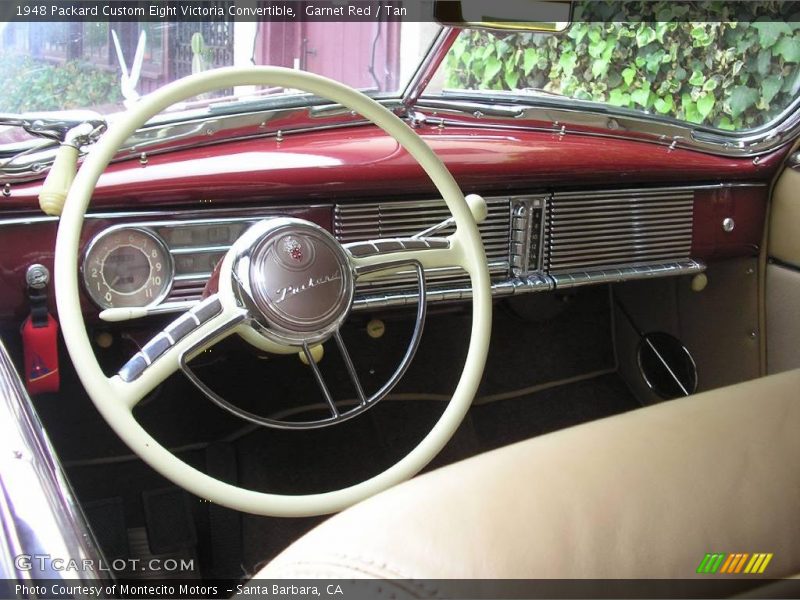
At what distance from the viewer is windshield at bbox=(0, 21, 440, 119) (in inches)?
56.8

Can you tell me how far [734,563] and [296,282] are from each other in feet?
2.30

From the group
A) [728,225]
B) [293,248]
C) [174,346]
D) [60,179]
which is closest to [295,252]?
[293,248]

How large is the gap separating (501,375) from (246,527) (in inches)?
33.8

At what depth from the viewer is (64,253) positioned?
1014 millimetres

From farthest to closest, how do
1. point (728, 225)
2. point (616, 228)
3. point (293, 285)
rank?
1. point (728, 225)
2. point (616, 228)
3. point (293, 285)

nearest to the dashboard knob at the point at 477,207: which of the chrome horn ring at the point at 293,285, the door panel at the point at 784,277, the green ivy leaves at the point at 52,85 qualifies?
the chrome horn ring at the point at 293,285

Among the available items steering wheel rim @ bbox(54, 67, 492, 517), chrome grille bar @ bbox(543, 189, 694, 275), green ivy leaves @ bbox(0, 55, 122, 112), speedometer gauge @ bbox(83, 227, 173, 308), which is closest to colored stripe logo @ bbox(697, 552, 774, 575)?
steering wheel rim @ bbox(54, 67, 492, 517)

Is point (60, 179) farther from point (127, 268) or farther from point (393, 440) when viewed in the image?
point (393, 440)

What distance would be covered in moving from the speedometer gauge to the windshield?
28cm

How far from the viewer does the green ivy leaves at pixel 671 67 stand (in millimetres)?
2037

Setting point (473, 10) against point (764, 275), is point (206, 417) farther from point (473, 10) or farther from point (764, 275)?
point (764, 275)

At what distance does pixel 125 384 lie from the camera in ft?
3.36

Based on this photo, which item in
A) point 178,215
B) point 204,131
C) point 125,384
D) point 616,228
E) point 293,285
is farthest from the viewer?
point 616,228

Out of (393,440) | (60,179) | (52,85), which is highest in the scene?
(52,85)
